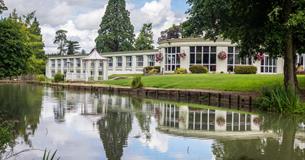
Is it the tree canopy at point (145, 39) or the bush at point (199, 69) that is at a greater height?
the tree canopy at point (145, 39)

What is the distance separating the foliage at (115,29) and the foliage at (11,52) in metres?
59.7

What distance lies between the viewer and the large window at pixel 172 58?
177 feet

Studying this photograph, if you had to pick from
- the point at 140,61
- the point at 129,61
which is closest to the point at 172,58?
the point at 140,61

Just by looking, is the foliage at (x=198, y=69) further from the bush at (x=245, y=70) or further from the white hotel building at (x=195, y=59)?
the bush at (x=245, y=70)

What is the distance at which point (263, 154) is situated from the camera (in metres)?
11.1

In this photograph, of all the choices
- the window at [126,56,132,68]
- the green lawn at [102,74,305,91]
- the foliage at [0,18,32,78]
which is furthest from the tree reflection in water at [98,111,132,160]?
the window at [126,56,132,68]

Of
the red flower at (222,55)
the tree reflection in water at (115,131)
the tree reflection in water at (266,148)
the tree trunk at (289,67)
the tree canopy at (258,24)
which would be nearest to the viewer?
the tree reflection in water at (266,148)

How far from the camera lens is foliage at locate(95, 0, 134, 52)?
84.0 m

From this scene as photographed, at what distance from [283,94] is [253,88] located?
29.6ft

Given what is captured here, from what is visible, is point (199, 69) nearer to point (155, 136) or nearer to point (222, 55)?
point (222, 55)

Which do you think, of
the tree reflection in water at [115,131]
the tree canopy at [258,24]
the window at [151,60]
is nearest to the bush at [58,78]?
the window at [151,60]

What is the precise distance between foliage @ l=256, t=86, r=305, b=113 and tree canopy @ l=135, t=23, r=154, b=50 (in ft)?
199

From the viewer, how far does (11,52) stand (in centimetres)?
2289

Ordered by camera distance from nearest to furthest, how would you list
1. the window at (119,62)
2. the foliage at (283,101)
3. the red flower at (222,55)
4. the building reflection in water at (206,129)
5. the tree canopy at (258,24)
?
the building reflection in water at (206,129)
the foliage at (283,101)
the tree canopy at (258,24)
the red flower at (222,55)
the window at (119,62)
